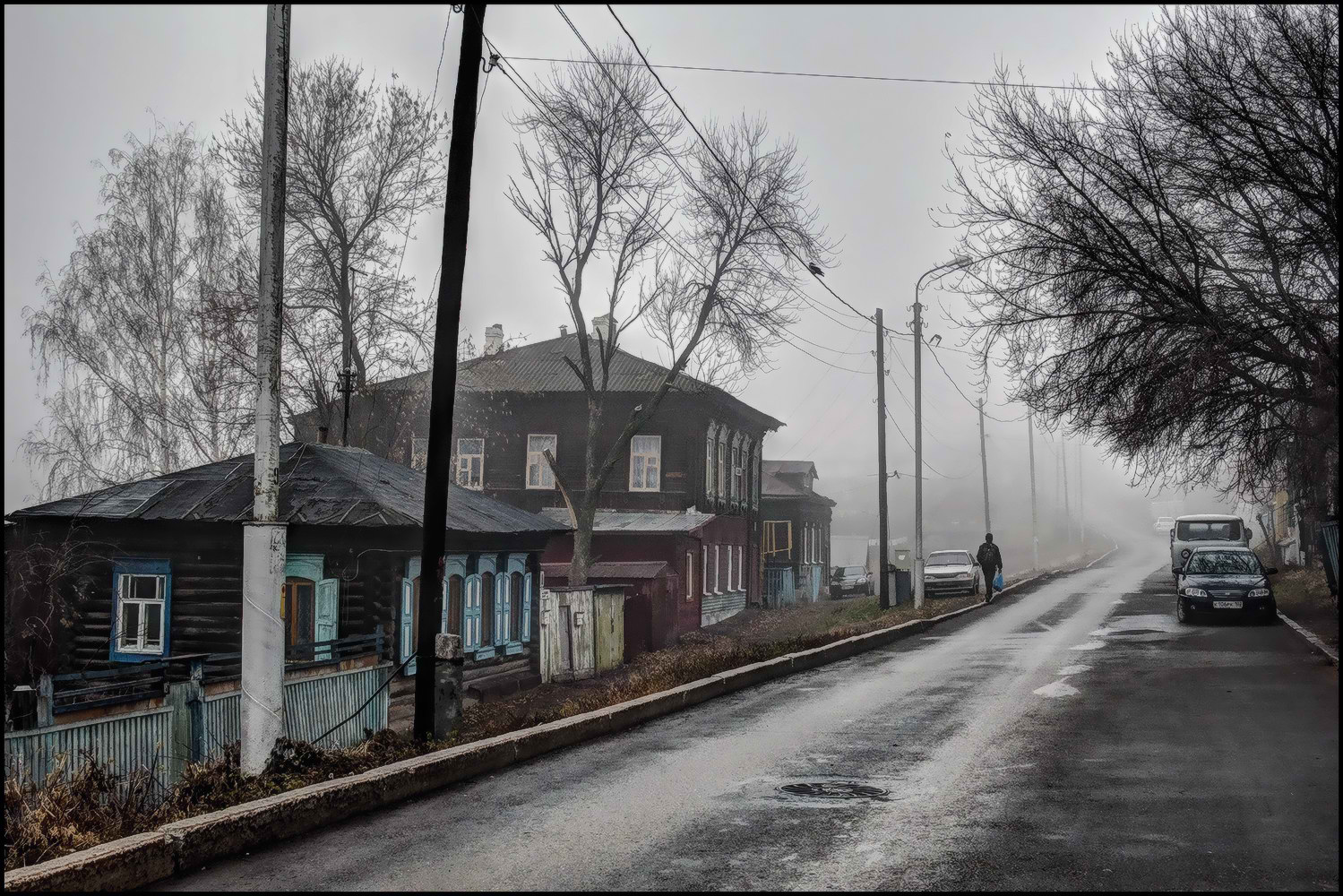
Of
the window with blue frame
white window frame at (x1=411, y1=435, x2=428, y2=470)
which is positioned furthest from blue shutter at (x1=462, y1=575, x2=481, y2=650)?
white window frame at (x1=411, y1=435, x2=428, y2=470)

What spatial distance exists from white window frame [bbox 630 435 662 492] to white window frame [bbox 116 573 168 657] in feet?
72.1

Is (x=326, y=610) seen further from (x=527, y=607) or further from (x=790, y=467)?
(x=790, y=467)

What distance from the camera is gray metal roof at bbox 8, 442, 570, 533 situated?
19.0 m

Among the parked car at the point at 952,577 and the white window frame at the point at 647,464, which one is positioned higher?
the white window frame at the point at 647,464

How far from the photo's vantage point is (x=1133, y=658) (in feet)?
59.0

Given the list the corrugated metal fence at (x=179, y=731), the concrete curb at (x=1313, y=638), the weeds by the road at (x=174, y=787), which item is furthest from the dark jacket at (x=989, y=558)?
the corrugated metal fence at (x=179, y=731)

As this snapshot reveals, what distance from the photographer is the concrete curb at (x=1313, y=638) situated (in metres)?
17.3

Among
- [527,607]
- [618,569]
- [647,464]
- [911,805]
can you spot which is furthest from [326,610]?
[647,464]

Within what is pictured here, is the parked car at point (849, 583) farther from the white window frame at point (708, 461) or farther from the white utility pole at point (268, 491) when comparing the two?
the white utility pole at point (268, 491)

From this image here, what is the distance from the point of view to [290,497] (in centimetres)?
1978

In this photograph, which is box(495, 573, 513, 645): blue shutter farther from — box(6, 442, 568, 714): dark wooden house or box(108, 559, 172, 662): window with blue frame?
box(108, 559, 172, 662): window with blue frame

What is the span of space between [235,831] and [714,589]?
36355 mm

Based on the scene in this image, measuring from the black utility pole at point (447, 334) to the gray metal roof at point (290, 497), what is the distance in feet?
26.6

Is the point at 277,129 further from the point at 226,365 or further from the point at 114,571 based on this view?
the point at 226,365
